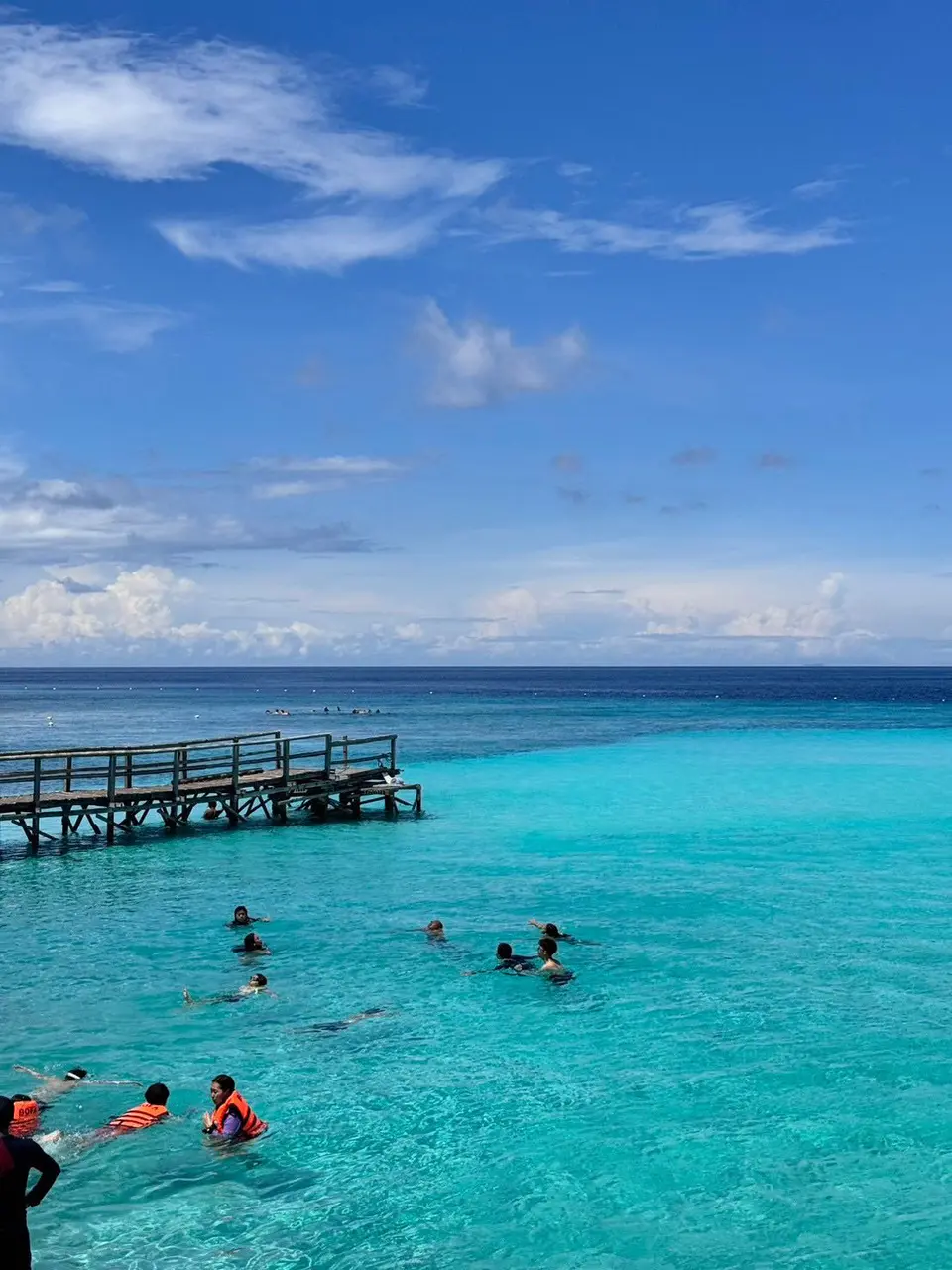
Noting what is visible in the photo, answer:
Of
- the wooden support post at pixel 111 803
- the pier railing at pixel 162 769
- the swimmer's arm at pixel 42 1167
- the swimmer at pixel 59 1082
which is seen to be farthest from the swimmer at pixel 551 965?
the wooden support post at pixel 111 803

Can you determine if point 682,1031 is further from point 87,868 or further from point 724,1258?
point 87,868

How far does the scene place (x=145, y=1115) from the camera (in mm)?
15180

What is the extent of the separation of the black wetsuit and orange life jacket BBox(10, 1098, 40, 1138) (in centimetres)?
657

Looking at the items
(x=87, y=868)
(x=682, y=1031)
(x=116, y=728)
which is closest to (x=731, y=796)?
(x=87, y=868)

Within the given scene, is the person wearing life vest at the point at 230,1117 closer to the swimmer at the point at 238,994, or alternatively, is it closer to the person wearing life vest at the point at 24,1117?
the person wearing life vest at the point at 24,1117

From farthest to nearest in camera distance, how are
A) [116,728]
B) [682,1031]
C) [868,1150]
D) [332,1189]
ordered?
[116,728], [682,1031], [868,1150], [332,1189]

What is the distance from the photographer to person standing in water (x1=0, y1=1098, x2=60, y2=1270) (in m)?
8.62

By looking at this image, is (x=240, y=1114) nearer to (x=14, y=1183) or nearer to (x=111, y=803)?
(x=14, y=1183)

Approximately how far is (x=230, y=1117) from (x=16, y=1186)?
20.7 feet

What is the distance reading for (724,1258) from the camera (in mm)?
12438

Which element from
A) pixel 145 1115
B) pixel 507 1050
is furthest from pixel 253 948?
pixel 145 1115

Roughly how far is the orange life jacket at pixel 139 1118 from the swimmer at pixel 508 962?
824cm

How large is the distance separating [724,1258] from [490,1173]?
10.6 ft

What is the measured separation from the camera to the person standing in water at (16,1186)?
28.3 ft
